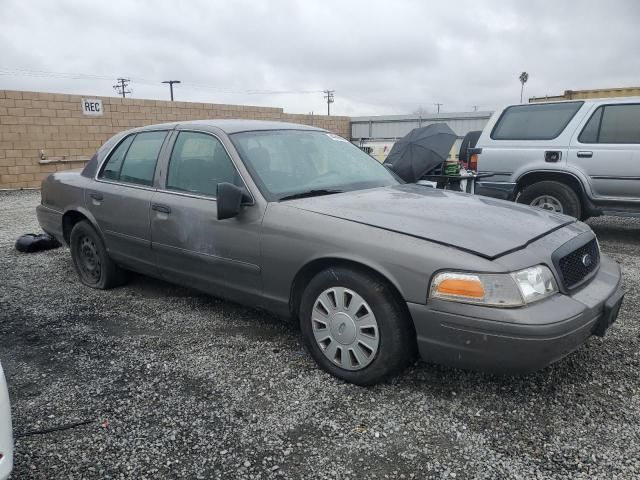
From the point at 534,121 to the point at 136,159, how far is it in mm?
5127

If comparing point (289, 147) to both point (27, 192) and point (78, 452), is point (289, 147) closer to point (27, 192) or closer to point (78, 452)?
point (78, 452)

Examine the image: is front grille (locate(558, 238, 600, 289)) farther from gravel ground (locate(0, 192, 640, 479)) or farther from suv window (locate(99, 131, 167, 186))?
suv window (locate(99, 131, 167, 186))

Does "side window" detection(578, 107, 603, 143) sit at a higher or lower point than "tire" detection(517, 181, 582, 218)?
higher

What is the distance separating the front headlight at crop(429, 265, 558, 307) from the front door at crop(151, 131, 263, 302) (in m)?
1.26

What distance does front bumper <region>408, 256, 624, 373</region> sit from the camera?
2.35 m

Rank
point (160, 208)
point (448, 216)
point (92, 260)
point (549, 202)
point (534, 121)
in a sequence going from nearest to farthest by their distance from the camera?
point (448, 216) < point (160, 208) < point (92, 260) < point (549, 202) < point (534, 121)

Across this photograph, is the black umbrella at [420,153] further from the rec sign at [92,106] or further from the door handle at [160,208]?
the rec sign at [92,106]

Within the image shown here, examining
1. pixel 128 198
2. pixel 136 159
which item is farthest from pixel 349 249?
pixel 136 159

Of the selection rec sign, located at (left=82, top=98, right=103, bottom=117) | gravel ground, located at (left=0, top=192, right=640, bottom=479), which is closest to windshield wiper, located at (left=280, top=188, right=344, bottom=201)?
gravel ground, located at (left=0, top=192, right=640, bottom=479)

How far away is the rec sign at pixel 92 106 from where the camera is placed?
550 inches

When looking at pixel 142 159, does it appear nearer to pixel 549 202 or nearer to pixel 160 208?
pixel 160 208

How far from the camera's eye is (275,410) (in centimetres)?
269

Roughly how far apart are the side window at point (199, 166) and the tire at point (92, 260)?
3.92 ft

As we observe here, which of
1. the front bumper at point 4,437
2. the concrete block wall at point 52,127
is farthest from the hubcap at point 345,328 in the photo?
the concrete block wall at point 52,127
